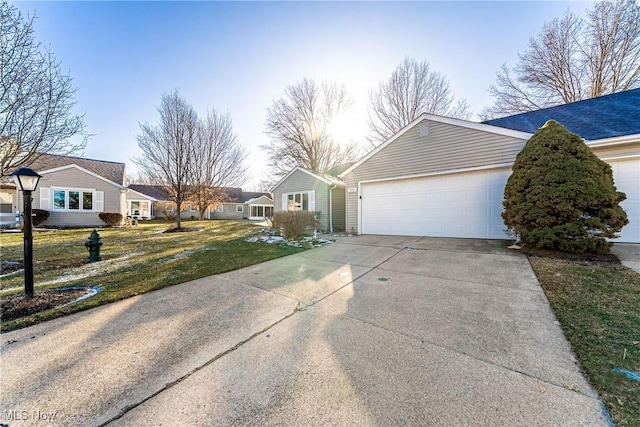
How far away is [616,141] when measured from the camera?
6.07 meters

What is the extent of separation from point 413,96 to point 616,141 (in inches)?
575

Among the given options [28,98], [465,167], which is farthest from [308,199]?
[28,98]

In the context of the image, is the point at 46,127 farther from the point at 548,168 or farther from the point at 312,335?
the point at 548,168

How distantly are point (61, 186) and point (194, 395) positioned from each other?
21.2 meters

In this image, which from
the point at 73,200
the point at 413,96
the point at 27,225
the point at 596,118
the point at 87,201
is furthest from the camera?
the point at 413,96

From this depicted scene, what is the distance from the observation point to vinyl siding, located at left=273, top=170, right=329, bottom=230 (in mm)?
12961

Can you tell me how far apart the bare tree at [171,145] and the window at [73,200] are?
Answer: 4855mm

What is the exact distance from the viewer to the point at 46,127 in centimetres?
525

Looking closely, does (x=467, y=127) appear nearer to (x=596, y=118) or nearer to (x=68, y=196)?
(x=596, y=118)

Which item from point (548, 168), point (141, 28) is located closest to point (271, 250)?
point (548, 168)

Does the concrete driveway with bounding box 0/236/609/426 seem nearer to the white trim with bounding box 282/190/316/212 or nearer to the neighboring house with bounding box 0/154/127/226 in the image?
the white trim with bounding box 282/190/316/212

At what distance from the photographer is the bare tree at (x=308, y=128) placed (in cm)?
2195

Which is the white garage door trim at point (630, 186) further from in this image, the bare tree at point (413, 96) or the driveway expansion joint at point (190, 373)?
the bare tree at point (413, 96)

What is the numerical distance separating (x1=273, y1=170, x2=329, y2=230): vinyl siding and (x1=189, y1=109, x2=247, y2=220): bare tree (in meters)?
7.15
